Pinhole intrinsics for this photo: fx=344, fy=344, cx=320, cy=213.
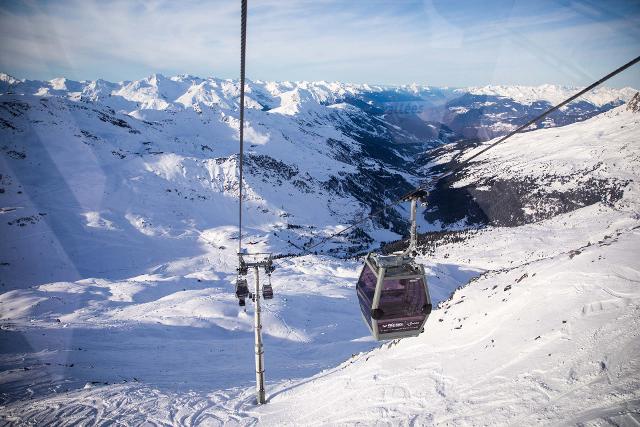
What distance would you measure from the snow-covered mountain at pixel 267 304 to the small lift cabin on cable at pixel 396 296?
12.2 ft

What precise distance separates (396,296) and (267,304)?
25.9m

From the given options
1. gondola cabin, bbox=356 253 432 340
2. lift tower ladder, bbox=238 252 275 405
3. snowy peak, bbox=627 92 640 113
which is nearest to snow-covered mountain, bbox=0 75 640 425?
lift tower ladder, bbox=238 252 275 405

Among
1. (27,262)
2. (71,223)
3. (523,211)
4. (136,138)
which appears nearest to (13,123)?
(136,138)

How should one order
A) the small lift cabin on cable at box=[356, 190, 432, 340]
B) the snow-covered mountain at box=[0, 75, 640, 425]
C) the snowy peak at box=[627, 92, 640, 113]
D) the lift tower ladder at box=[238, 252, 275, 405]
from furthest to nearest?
the snowy peak at box=[627, 92, 640, 113] < the lift tower ladder at box=[238, 252, 275, 405] < the snow-covered mountain at box=[0, 75, 640, 425] < the small lift cabin on cable at box=[356, 190, 432, 340]

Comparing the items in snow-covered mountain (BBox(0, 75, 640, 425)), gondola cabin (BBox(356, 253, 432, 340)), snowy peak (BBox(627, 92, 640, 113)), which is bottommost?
snow-covered mountain (BBox(0, 75, 640, 425))

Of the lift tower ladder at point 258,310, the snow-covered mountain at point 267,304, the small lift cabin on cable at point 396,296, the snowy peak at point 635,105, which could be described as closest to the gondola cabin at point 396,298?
the small lift cabin on cable at point 396,296

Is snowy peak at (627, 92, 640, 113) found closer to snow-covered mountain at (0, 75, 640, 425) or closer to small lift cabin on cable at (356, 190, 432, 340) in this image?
snow-covered mountain at (0, 75, 640, 425)

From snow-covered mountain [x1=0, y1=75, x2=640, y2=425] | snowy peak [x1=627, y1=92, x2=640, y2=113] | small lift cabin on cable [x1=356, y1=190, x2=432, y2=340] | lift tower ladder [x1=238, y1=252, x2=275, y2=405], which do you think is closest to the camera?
small lift cabin on cable [x1=356, y1=190, x2=432, y2=340]

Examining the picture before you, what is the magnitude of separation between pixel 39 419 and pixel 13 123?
3941 inches

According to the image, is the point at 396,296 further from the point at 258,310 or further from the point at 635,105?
the point at 635,105

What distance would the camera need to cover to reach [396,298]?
9.82 metres

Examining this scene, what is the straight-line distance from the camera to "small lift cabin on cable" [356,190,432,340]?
9.08 m

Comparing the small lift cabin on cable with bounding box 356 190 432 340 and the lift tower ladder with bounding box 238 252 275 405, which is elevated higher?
the small lift cabin on cable with bounding box 356 190 432 340

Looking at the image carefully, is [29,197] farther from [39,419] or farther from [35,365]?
[39,419]
